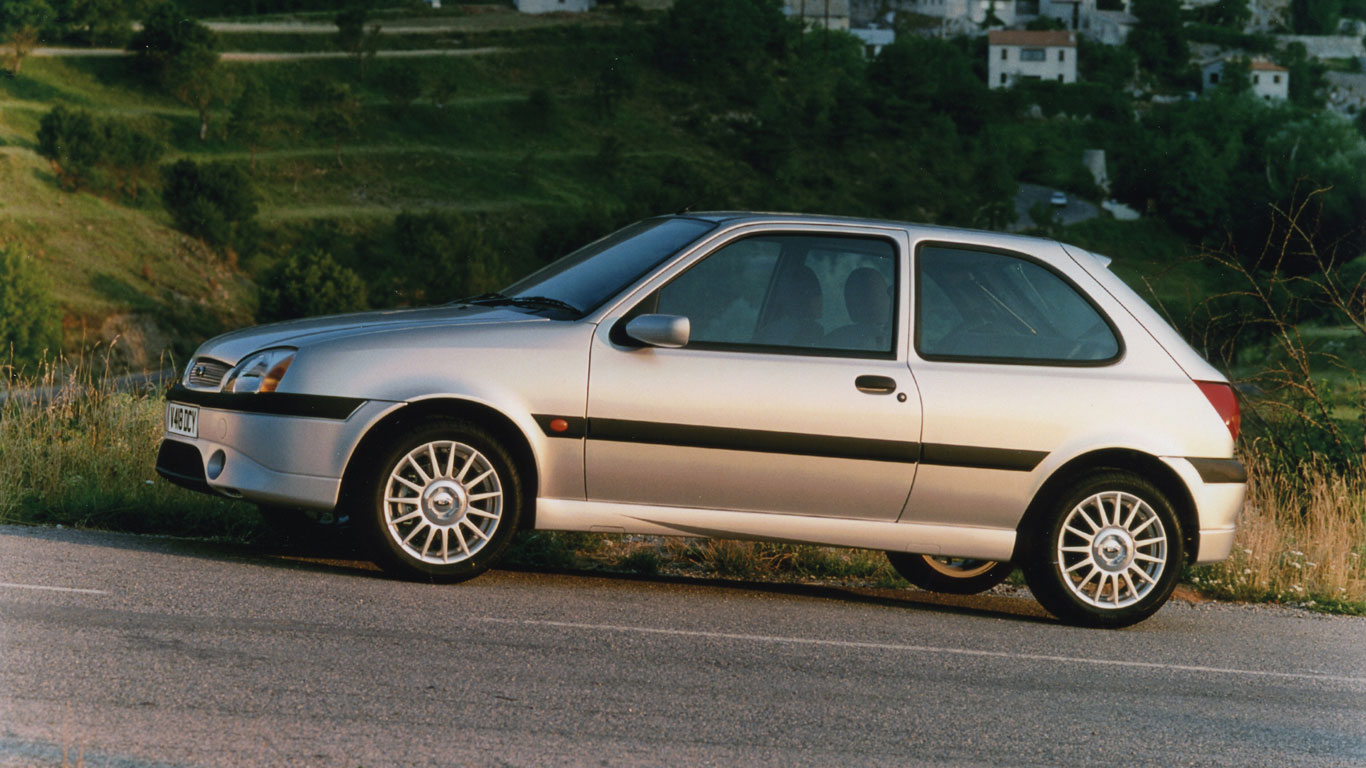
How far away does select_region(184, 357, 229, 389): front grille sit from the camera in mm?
7012

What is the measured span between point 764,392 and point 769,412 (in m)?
0.09

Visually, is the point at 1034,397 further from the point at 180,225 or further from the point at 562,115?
the point at 562,115

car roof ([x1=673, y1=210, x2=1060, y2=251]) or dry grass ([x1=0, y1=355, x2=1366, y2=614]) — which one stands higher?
car roof ([x1=673, y1=210, x2=1060, y2=251])

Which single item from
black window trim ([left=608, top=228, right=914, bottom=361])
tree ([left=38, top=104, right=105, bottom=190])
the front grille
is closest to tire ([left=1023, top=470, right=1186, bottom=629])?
black window trim ([left=608, top=228, right=914, bottom=361])

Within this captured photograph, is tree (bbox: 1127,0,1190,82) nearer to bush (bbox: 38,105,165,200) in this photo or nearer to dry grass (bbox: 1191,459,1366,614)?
bush (bbox: 38,105,165,200)

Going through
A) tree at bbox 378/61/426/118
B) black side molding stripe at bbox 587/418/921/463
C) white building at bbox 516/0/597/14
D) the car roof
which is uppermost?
white building at bbox 516/0/597/14

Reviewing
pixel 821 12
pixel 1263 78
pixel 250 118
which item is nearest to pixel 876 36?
pixel 821 12

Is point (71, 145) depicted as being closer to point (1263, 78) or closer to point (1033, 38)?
point (1033, 38)

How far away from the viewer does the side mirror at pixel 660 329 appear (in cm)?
667

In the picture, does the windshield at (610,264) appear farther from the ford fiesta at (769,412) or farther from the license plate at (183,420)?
the license plate at (183,420)

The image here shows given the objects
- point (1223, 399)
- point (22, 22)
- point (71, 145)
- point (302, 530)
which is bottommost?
point (302, 530)

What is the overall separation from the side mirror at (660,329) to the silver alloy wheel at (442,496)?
33.8 inches

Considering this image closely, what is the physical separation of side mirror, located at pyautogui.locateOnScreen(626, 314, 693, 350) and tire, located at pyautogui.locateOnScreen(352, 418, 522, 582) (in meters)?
0.78

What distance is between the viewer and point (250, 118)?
93.9m
